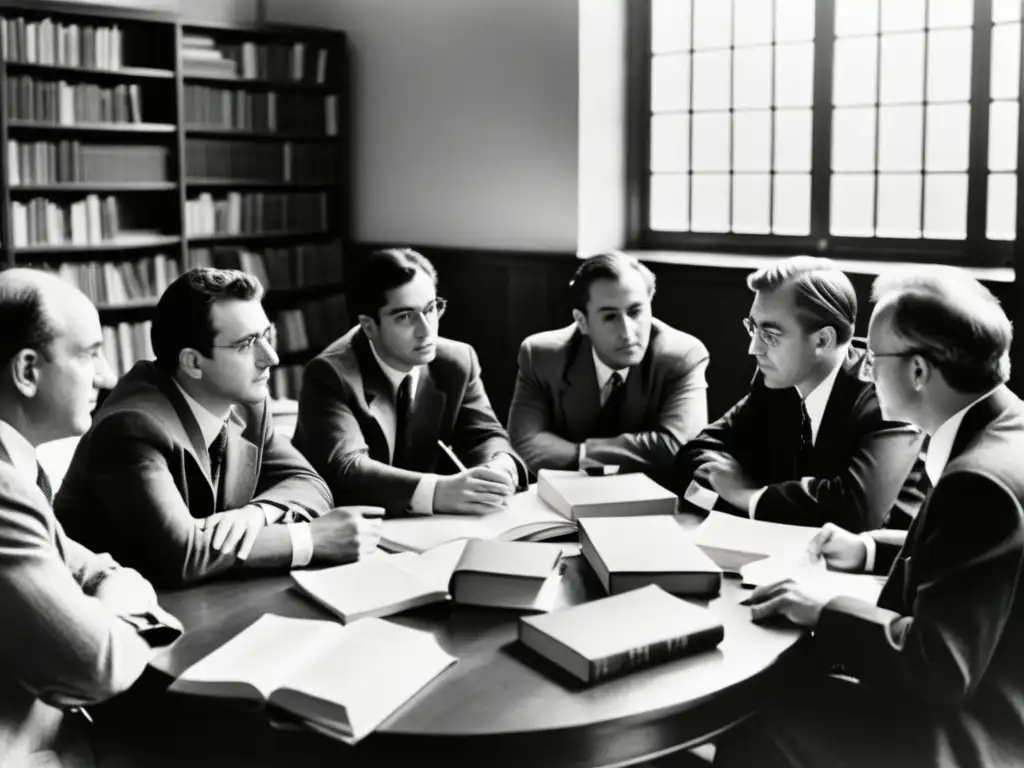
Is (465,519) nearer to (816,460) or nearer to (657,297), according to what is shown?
(816,460)

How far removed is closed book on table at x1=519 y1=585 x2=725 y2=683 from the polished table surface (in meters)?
→ 0.02

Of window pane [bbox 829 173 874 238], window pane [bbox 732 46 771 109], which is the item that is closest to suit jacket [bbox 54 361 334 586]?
window pane [bbox 829 173 874 238]

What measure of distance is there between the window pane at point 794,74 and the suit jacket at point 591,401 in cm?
221

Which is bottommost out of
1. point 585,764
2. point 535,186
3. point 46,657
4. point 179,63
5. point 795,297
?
point 585,764

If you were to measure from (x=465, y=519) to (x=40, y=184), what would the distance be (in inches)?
155

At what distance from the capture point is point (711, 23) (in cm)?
529

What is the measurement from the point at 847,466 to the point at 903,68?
114 inches

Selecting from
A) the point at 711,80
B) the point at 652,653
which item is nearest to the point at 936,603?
the point at 652,653

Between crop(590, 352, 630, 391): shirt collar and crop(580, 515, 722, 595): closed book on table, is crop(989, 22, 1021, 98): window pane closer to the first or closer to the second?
crop(590, 352, 630, 391): shirt collar

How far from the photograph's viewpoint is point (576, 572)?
1.93 m

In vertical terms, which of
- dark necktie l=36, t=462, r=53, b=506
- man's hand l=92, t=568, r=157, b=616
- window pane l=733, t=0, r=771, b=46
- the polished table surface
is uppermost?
window pane l=733, t=0, r=771, b=46

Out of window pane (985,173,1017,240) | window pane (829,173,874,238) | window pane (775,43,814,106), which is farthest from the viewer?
window pane (775,43,814,106)

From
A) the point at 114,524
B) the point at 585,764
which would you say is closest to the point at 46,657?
the point at 114,524

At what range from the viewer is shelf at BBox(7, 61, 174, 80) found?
5.26 m
